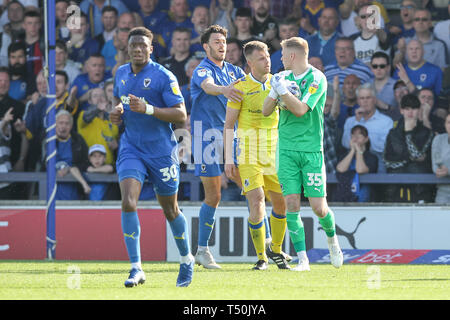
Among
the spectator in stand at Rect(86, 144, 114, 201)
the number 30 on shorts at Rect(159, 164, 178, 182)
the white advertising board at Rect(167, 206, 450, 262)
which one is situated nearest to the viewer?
the number 30 on shorts at Rect(159, 164, 178, 182)

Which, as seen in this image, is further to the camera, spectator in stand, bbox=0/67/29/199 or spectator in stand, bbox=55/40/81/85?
spectator in stand, bbox=55/40/81/85

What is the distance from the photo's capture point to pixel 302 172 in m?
8.37

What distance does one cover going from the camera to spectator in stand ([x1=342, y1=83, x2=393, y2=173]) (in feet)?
38.3

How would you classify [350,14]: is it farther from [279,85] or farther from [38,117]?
[279,85]

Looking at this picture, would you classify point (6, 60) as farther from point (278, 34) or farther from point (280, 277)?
point (280, 277)

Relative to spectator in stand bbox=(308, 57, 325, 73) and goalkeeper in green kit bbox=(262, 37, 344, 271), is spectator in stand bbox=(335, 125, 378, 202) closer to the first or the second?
spectator in stand bbox=(308, 57, 325, 73)

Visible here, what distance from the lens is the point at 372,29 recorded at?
12.3 m

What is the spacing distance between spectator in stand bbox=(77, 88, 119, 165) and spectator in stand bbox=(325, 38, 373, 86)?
124 inches

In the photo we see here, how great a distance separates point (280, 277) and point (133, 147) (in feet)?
6.27

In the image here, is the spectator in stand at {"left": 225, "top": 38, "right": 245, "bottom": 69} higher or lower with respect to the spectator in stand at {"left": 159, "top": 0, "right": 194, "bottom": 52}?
lower

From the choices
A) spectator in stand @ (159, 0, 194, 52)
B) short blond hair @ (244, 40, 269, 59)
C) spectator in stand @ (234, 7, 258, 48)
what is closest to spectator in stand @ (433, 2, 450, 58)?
spectator in stand @ (234, 7, 258, 48)

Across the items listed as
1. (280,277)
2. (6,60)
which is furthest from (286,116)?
(6,60)

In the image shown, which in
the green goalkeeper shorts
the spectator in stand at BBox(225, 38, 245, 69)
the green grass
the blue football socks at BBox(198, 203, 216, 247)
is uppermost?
the spectator in stand at BBox(225, 38, 245, 69)
